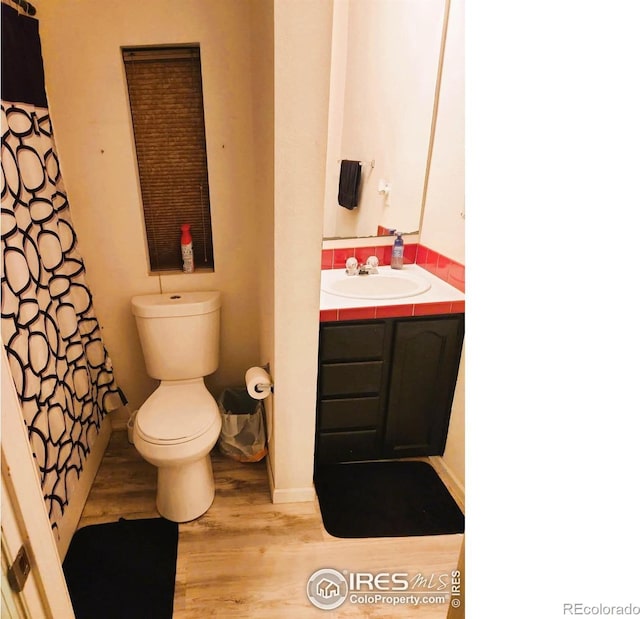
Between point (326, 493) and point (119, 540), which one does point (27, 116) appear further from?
point (326, 493)

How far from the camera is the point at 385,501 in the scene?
1.81 meters

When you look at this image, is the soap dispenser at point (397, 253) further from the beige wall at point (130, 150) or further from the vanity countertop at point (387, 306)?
the beige wall at point (130, 150)

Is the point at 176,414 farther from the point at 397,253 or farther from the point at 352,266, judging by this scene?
the point at 397,253

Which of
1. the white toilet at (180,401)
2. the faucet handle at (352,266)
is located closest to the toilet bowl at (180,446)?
the white toilet at (180,401)

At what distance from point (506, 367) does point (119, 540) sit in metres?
1.82

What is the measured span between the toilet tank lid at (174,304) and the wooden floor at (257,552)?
0.79m

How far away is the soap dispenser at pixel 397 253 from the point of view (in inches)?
80.9

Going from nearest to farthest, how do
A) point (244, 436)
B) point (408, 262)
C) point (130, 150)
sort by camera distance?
Result: point (130, 150) < point (244, 436) < point (408, 262)

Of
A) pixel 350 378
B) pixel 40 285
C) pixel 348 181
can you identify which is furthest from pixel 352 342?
pixel 40 285

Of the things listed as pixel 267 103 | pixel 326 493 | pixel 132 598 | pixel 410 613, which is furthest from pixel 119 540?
pixel 267 103

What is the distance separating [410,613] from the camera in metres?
1.37

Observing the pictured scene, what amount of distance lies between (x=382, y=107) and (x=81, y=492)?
2.27 metres

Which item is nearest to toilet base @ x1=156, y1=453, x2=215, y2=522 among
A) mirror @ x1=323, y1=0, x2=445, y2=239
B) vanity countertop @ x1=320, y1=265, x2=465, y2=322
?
vanity countertop @ x1=320, y1=265, x2=465, y2=322

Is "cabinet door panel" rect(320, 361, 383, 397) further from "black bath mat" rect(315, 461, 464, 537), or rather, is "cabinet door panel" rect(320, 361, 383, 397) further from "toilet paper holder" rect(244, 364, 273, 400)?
"black bath mat" rect(315, 461, 464, 537)
